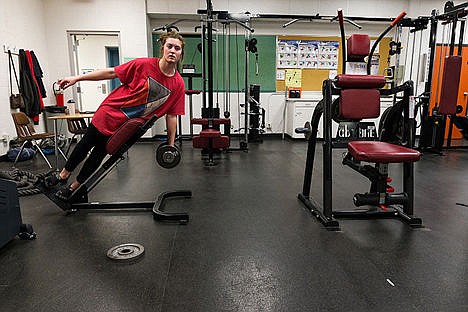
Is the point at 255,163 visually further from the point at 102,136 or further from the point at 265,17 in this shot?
the point at 265,17

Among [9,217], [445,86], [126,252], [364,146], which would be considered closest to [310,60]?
[445,86]

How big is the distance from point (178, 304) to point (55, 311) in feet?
1.88

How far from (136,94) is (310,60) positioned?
5611mm

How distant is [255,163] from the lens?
473cm

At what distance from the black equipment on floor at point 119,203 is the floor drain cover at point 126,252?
0.48 m

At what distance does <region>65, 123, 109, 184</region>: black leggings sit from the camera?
2533 millimetres

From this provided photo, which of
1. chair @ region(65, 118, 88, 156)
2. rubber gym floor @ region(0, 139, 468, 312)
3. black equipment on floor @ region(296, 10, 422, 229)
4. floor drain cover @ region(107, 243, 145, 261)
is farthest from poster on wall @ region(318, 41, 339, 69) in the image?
floor drain cover @ region(107, 243, 145, 261)

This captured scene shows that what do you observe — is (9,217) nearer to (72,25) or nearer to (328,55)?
(72,25)

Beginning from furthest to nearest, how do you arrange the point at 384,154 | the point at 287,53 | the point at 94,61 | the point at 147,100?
the point at 94,61
the point at 287,53
the point at 147,100
the point at 384,154

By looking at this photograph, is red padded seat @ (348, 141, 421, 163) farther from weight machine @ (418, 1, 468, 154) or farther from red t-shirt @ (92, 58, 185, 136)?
red t-shirt @ (92, 58, 185, 136)

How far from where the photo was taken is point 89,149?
2572 mm

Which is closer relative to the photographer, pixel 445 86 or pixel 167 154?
pixel 167 154

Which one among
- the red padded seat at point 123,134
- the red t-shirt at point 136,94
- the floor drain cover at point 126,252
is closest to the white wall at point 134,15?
the red t-shirt at point 136,94

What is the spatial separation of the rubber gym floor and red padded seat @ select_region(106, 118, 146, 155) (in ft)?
2.05
